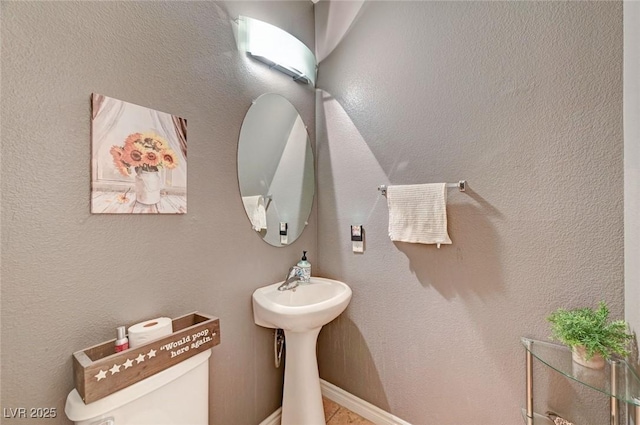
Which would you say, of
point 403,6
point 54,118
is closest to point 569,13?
point 403,6

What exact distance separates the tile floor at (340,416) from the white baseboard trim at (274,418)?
288 millimetres

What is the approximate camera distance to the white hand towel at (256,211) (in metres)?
1.33

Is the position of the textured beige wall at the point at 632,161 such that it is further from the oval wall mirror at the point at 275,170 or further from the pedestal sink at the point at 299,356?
the oval wall mirror at the point at 275,170

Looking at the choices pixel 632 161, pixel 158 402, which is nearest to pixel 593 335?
pixel 632 161

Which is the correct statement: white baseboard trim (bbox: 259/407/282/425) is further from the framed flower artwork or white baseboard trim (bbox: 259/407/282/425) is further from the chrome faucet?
Answer: the framed flower artwork

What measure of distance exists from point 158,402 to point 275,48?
63.9 inches

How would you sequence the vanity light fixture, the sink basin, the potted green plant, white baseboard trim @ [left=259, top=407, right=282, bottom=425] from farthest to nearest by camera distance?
white baseboard trim @ [left=259, top=407, right=282, bottom=425] < the vanity light fixture < the sink basin < the potted green plant

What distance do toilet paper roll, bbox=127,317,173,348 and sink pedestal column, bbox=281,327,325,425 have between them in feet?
2.02

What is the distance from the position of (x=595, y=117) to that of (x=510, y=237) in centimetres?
52

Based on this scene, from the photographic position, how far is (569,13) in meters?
0.98

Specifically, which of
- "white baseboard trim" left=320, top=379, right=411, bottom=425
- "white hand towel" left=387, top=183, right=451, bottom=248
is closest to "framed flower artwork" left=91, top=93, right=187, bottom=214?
"white hand towel" left=387, top=183, right=451, bottom=248

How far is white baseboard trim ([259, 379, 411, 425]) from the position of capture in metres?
1.44

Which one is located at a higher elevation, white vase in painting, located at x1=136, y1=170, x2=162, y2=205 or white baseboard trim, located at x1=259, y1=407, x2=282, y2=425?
white vase in painting, located at x1=136, y1=170, x2=162, y2=205

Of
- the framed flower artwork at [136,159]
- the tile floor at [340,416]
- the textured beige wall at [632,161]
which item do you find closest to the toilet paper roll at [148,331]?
the framed flower artwork at [136,159]
